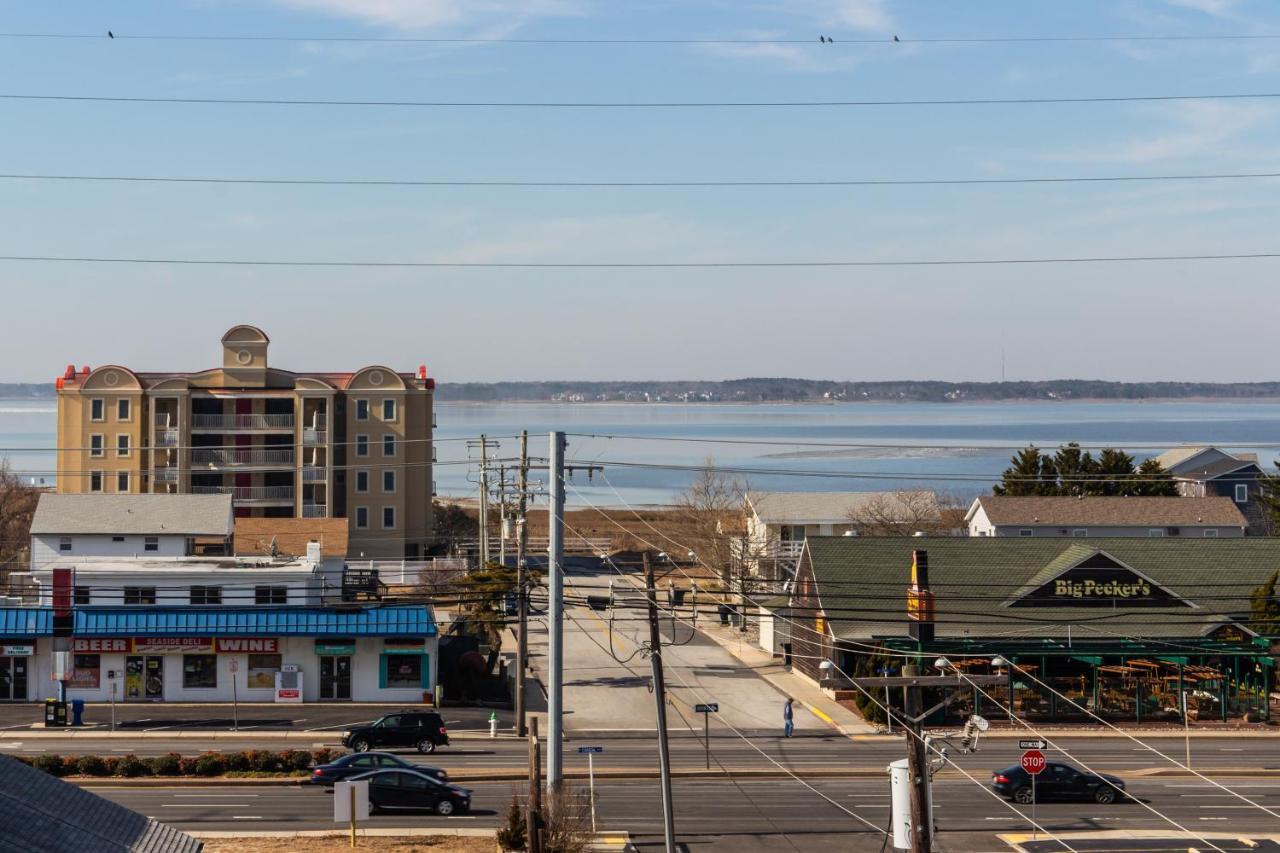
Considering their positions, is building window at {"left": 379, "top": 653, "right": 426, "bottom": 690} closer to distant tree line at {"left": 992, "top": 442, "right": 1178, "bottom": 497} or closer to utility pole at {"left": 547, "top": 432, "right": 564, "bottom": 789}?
utility pole at {"left": 547, "top": 432, "right": 564, "bottom": 789}

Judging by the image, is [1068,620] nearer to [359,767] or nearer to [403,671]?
[403,671]

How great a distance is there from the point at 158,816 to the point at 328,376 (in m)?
60.8

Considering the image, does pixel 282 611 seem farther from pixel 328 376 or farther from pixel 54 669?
pixel 328 376

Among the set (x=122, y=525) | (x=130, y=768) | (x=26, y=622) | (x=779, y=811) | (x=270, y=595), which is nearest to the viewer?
(x=779, y=811)

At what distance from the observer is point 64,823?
16.7 metres

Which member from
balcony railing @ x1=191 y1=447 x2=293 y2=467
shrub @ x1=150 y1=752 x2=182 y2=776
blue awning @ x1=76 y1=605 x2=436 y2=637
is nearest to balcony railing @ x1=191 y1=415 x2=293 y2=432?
balcony railing @ x1=191 y1=447 x2=293 y2=467

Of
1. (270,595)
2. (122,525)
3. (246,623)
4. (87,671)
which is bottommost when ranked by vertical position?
(87,671)

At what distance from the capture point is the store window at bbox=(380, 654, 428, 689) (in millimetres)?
50125

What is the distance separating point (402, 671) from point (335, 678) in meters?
2.40

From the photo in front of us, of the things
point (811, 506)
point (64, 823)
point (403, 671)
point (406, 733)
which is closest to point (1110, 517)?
point (811, 506)

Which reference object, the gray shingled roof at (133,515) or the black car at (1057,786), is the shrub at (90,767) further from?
the gray shingled roof at (133,515)

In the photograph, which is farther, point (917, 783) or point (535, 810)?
point (535, 810)

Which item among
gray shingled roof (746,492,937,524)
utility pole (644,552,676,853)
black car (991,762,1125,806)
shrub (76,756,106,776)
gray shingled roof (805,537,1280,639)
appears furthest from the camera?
gray shingled roof (746,492,937,524)

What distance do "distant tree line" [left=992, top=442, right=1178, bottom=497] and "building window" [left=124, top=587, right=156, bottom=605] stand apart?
54474 millimetres
